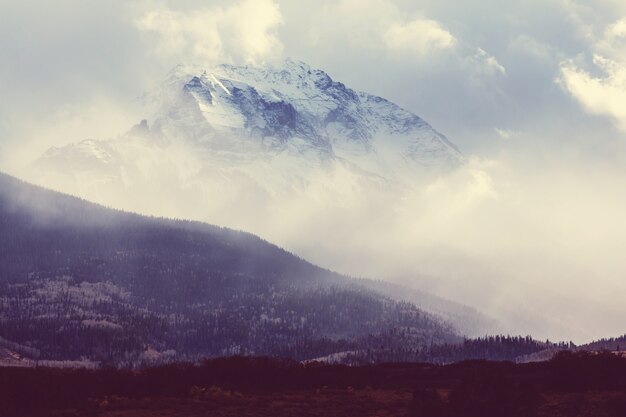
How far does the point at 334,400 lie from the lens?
96.9 meters

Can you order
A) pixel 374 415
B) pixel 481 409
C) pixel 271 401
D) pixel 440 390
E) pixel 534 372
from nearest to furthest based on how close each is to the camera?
1. pixel 481 409
2. pixel 374 415
3. pixel 271 401
4. pixel 440 390
5. pixel 534 372

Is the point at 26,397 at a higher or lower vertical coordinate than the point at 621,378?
lower

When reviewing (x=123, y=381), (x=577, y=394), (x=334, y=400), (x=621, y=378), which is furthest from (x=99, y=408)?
(x=621, y=378)

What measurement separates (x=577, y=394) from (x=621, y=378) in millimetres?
11056

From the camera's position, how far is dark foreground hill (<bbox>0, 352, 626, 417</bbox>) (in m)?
86.2

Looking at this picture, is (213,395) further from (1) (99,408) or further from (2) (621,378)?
(2) (621,378)

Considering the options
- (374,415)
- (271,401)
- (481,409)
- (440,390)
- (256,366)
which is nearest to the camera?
(481,409)

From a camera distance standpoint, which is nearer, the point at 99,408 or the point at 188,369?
the point at 99,408

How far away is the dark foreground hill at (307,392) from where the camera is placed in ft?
283

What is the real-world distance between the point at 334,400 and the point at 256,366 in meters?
21.6

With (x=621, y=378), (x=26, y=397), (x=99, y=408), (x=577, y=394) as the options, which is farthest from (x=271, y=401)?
(x=621, y=378)

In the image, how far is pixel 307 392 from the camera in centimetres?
10288

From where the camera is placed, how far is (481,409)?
83.6m

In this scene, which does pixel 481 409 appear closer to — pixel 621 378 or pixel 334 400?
pixel 334 400
